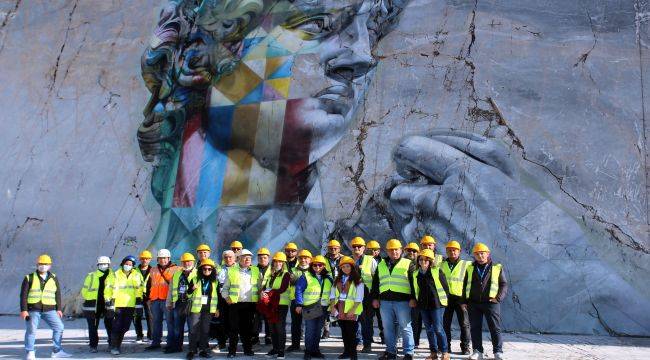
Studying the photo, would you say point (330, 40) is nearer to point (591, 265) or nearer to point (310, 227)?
point (310, 227)

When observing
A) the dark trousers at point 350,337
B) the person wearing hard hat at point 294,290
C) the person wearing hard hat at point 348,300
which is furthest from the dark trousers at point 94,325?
the dark trousers at point 350,337

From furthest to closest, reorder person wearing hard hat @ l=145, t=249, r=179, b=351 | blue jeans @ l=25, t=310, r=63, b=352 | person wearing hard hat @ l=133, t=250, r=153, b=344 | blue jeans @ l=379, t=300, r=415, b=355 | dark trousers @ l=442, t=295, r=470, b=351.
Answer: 1. person wearing hard hat @ l=133, t=250, r=153, b=344
2. person wearing hard hat @ l=145, t=249, r=179, b=351
3. dark trousers @ l=442, t=295, r=470, b=351
4. blue jeans @ l=25, t=310, r=63, b=352
5. blue jeans @ l=379, t=300, r=415, b=355

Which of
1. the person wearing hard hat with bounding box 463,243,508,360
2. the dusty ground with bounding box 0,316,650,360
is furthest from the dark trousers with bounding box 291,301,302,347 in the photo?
the person wearing hard hat with bounding box 463,243,508,360

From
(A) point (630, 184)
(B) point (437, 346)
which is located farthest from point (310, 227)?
(A) point (630, 184)

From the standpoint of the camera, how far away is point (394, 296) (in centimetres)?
634

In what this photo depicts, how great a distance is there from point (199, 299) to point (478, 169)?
4627 mm

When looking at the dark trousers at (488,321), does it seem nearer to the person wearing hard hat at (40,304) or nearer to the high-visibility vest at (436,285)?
the high-visibility vest at (436,285)

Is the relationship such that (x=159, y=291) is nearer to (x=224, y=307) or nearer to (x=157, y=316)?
(x=157, y=316)

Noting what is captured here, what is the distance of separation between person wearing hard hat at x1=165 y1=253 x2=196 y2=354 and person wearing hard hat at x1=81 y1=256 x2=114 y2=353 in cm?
77

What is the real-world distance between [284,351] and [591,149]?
17.7 feet

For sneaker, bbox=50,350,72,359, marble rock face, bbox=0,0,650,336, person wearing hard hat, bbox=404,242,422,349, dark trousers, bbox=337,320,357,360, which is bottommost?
sneaker, bbox=50,350,72,359

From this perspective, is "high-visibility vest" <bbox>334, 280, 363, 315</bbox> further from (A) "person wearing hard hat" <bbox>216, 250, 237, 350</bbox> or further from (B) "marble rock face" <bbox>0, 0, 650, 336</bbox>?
(B) "marble rock face" <bbox>0, 0, 650, 336</bbox>

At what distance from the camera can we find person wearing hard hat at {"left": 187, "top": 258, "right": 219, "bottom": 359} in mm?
6637

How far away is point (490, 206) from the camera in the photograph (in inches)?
350
